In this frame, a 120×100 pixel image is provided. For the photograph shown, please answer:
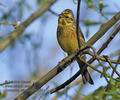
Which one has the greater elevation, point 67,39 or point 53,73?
point 53,73

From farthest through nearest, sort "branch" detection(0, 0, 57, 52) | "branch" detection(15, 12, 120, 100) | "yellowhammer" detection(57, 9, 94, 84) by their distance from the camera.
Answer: "yellowhammer" detection(57, 9, 94, 84)
"branch" detection(0, 0, 57, 52)
"branch" detection(15, 12, 120, 100)

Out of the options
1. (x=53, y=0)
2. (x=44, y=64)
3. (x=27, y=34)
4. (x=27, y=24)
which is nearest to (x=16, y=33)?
(x=27, y=24)

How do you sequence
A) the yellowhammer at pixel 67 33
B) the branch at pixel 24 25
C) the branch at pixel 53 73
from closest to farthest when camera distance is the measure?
the branch at pixel 53 73
the branch at pixel 24 25
the yellowhammer at pixel 67 33

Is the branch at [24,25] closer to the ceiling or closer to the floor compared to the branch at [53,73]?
closer to the floor

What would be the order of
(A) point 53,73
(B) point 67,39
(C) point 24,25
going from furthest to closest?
(B) point 67,39
(C) point 24,25
(A) point 53,73

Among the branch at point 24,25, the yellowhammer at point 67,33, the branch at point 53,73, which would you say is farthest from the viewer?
the yellowhammer at point 67,33

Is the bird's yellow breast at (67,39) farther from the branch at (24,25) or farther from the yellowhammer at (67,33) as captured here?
the branch at (24,25)

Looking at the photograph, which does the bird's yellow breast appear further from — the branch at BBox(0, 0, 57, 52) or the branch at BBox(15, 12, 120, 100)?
the branch at BBox(15, 12, 120, 100)

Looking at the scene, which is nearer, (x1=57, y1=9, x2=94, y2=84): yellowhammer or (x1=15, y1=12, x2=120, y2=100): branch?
(x1=15, y1=12, x2=120, y2=100): branch


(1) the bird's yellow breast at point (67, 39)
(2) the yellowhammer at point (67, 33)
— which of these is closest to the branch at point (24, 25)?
(2) the yellowhammer at point (67, 33)

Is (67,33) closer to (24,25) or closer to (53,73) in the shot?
(24,25)

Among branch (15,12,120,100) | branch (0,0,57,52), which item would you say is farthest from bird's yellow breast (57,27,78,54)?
branch (15,12,120,100)

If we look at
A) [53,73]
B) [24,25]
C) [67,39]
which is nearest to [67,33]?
[67,39]

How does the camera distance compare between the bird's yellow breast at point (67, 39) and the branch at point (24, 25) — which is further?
the bird's yellow breast at point (67, 39)
